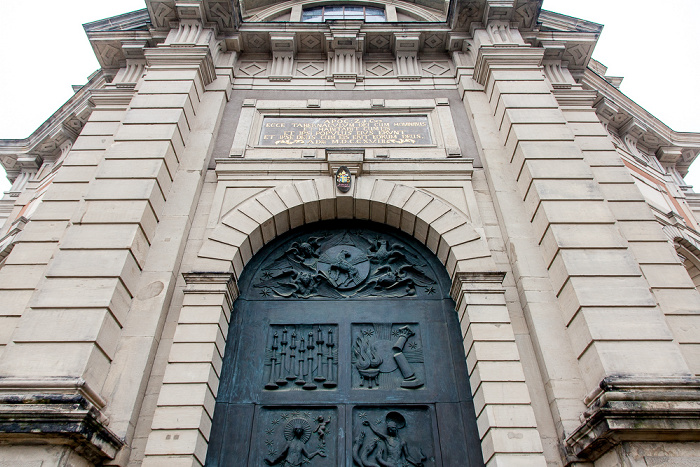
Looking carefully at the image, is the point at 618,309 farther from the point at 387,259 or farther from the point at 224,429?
the point at 224,429

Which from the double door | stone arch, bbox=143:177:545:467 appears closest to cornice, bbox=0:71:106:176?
stone arch, bbox=143:177:545:467

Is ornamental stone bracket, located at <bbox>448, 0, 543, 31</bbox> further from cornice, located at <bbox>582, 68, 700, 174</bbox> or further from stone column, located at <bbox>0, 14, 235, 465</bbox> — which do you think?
stone column, located at <bbox>0, 14, 235, 465</bbox>

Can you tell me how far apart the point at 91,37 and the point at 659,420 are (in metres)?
14.2

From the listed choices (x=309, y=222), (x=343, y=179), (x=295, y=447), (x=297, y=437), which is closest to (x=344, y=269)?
(x=309, y=222)

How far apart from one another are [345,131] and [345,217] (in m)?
2.14

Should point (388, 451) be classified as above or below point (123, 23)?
Answer: below

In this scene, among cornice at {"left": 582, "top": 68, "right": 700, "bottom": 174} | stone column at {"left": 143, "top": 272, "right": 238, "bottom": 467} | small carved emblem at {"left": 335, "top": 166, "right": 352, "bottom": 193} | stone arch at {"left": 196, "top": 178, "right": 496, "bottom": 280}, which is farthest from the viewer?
cornice at {"left": 582, "top": 68, "right": 700, "bottom": 174}

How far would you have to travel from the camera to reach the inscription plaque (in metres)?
10.1

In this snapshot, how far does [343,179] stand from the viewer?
9148mm

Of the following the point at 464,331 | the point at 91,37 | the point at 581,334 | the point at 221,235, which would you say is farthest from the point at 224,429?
the point at 91,37

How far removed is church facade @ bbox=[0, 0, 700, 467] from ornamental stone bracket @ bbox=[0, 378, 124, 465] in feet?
0.09

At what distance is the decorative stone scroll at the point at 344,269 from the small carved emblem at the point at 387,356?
2.43 feet

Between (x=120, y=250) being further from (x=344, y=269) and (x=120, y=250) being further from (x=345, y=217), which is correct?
→ (x=345, y=217)

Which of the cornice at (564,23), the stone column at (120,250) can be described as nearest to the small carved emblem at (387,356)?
the stone column at (120,250)
